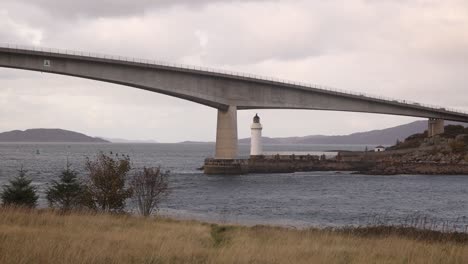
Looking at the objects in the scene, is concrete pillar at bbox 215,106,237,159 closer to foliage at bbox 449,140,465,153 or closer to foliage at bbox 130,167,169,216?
foliage at bbox 449,140,465,153

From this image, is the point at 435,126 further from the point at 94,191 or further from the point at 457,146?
the point at 94,191

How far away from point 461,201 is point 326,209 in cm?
1499

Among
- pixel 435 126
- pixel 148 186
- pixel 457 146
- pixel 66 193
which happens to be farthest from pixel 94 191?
pixel 435 126


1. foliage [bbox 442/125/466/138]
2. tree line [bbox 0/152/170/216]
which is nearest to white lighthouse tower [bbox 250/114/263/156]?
foliage [bbox 442/125/466/138]

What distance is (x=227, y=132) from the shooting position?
7875 cm

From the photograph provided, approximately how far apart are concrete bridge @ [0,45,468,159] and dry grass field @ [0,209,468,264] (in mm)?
49224

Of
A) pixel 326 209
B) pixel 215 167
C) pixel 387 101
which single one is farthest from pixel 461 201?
pixel 387 101

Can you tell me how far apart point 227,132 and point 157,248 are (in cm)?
6641

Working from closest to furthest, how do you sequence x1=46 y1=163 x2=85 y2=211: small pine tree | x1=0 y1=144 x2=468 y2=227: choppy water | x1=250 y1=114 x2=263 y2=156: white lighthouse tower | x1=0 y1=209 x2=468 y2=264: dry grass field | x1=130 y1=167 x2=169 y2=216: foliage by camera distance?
x1=0 y1=209 x2=468 y2=264: dry grass field < x1=46 y1=163 x2=85 y2=211: small pine tree < x1=130 y1=167 x2=169 y2=216: foliage < x1=0 y1=144 x2=468 y2=227: choppy water < x1=250 y1=114 x2=263 y2=156: white lighthouse tower

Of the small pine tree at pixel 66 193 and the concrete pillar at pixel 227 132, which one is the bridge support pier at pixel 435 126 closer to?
the concrete pillar at pixel 227 132

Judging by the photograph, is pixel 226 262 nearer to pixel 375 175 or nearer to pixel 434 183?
pixel 434 183

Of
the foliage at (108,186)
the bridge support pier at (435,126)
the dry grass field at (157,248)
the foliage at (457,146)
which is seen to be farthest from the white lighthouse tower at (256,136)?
the dry grass field at (157,248)

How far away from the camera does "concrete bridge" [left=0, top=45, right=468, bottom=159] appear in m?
64.4

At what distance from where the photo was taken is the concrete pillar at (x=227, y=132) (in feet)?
253
